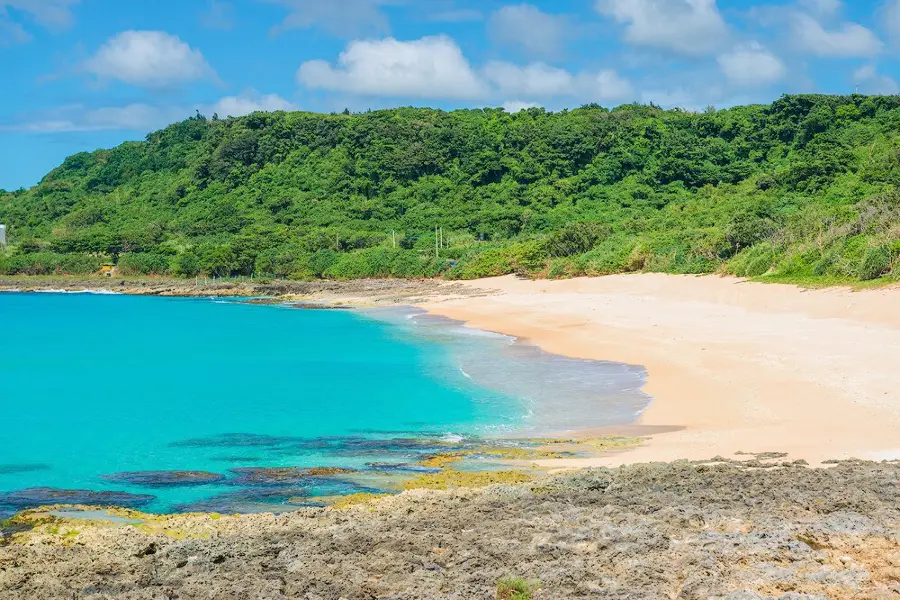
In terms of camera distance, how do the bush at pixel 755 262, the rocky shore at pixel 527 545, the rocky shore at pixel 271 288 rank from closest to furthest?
1. the rocky shore at pixel 527 545
2. the bush at pixel 755 262
3. the rocky shore at pixel 271 288

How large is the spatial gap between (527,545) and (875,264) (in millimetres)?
23194

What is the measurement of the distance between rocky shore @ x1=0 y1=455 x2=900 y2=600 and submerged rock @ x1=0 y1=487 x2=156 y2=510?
0.95m

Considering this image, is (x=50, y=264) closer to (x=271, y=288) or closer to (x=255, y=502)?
(x=271, y=288)

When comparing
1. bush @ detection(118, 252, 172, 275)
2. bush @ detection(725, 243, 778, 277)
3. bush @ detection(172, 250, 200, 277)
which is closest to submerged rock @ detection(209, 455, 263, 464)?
bush @ detection(725, 243, 778, 277)

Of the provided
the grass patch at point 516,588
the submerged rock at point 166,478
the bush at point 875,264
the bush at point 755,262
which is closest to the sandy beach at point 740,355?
the bush at point 755,262

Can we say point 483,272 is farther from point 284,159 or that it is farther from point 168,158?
point 168,158

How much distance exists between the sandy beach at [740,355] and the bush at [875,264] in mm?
1155

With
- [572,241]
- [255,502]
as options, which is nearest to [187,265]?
[572,241]

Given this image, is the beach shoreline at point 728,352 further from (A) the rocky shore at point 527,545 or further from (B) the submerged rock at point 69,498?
(B) the submerged rock at point 69,498

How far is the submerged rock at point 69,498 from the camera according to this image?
1205 cm

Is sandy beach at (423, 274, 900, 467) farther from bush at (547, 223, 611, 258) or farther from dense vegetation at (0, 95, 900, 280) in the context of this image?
bush at (547, 223, 611, 258)

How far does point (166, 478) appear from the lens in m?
13.6

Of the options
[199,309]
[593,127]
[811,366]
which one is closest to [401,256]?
[199,309]

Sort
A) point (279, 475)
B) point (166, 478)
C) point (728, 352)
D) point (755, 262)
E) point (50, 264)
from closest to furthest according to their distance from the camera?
point (279, 475) < point (166, 478) < point (728, 352) < point (755, 262) < point (50, 264)
